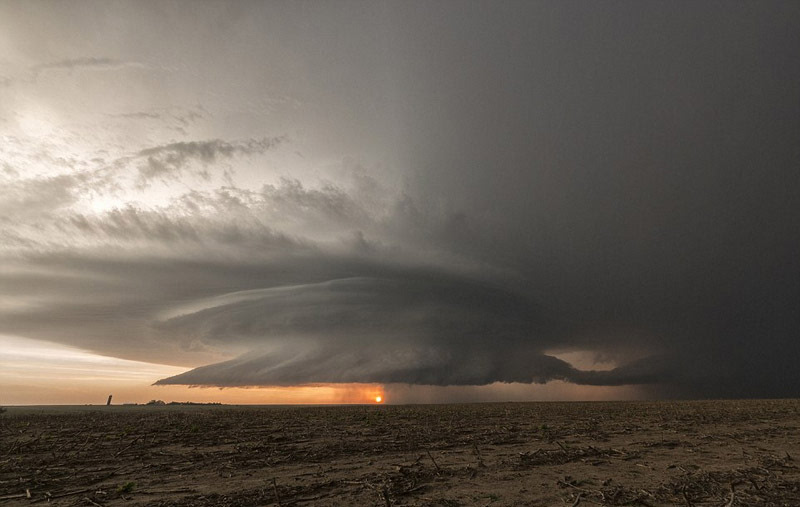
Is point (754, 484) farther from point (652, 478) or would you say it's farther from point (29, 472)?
point (29, 472)

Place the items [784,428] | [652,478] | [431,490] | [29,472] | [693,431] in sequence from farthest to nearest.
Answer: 1. [784,428]
2. [693,431]
3. [29,472]
4. [652,478]
5. [431,490]

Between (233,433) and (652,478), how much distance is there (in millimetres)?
26614

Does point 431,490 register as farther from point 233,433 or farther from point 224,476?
point 233,433

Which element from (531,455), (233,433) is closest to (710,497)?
(531,455)

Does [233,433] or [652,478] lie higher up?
[233,433]

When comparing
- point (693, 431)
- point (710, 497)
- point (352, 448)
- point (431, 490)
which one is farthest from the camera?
point (693, 431)

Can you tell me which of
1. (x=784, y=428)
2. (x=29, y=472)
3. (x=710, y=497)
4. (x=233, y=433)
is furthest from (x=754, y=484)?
(x=233, y=433)

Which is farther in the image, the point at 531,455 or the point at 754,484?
the point at 531,455

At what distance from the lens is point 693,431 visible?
28234 millimetres

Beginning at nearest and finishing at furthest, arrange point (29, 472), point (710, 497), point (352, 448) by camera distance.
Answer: point (710, 497)
point (29, 472)
point (352, 448)

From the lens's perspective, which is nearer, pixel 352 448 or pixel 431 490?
pixel 431 490

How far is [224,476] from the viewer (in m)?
16.1

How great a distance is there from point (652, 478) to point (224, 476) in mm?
15618

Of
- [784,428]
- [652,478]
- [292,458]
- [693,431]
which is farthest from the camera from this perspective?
[784,428]
